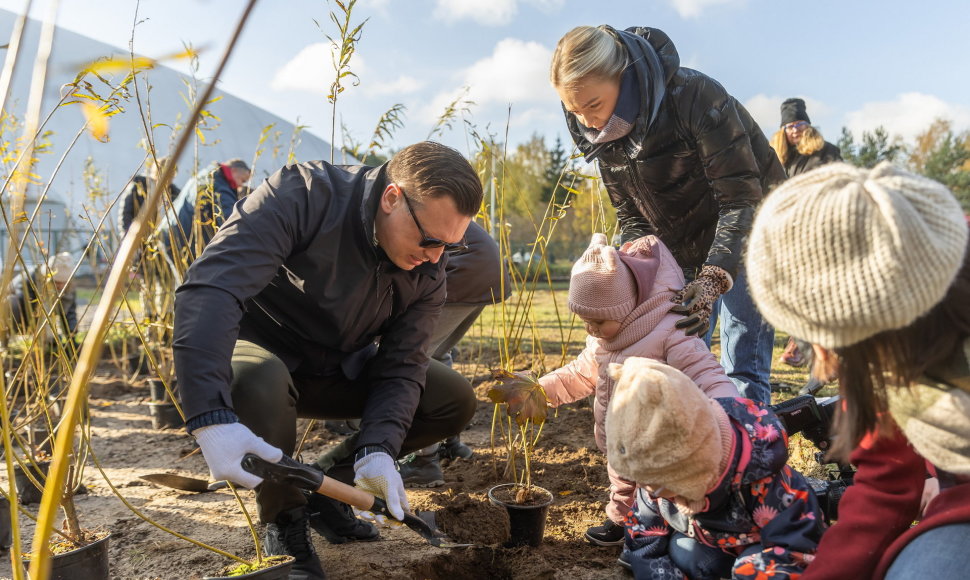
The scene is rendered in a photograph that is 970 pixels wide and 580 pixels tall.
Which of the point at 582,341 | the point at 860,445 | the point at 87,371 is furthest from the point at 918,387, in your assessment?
the point at 582,341

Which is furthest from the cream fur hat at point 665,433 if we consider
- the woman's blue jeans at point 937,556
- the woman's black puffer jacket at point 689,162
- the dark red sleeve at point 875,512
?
the woman's black puffer jacket at point 689,162

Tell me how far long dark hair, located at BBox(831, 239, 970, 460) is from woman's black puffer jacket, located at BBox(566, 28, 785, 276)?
3.02ft

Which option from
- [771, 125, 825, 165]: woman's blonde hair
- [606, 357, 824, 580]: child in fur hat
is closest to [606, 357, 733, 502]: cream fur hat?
[606, 357, 824, 580]: child in fur hat

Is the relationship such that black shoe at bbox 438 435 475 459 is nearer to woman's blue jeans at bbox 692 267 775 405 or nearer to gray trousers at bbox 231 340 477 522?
gray trousers at bbox 231 340 477 522

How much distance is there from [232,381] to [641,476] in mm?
1114

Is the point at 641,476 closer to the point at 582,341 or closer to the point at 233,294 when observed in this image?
the point at 233,294

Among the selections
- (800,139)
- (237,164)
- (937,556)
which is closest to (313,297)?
(937,556)

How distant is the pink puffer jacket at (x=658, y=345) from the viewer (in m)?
1.91

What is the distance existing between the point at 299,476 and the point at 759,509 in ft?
3.23

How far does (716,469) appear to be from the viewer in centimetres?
133

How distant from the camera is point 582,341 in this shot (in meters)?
6.06

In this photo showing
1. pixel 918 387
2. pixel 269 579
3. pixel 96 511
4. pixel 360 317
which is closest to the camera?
pixel 918 387

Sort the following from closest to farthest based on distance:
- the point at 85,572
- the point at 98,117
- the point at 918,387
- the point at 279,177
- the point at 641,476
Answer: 1. the point at 98,117
2. the point at 918,387
3. the point at 641,476
4. the point at 85,572
5. the point at 279,177

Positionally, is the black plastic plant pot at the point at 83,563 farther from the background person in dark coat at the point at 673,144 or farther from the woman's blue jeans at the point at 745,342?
the woman's blue jeans at the point at 745,342
